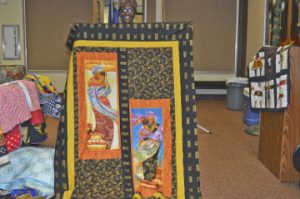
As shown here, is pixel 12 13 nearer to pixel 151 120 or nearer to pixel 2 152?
pixel 2 152

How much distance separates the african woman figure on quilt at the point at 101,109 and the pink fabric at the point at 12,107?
19.8 inches

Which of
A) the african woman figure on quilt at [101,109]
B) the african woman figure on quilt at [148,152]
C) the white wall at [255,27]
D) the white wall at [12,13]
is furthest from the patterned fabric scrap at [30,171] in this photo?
the white wall at [12,13]

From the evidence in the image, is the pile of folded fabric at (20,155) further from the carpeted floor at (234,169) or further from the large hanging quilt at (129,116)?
the carpeted floor at (234,169)

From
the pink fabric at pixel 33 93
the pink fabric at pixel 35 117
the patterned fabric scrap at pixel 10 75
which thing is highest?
the patterned fabric scrap at pixel 10 75

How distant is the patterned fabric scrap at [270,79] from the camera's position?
7.98ft

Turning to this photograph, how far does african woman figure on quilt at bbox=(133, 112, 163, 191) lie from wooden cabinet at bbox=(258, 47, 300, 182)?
3.46ft

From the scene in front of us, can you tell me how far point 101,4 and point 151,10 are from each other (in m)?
2.05

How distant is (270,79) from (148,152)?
122 centimetres

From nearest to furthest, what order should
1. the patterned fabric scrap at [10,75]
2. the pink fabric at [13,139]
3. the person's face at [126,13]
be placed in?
the person's face at [126,13] → the pink fabric at [13,139] → the patterned fabric scrap at [10,75]

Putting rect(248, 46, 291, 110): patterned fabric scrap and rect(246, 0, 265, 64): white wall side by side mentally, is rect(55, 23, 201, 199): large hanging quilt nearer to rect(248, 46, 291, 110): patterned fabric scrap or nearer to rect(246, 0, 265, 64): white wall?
rect(248, 46, 291, 110): patterned fabric scrap

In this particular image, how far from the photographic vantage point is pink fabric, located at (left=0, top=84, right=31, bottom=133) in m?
2.02

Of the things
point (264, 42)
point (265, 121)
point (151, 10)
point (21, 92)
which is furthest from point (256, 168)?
point (151, 10)

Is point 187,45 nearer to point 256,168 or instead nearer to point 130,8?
point 130,8

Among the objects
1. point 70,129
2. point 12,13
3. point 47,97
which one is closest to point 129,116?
point 70,129
